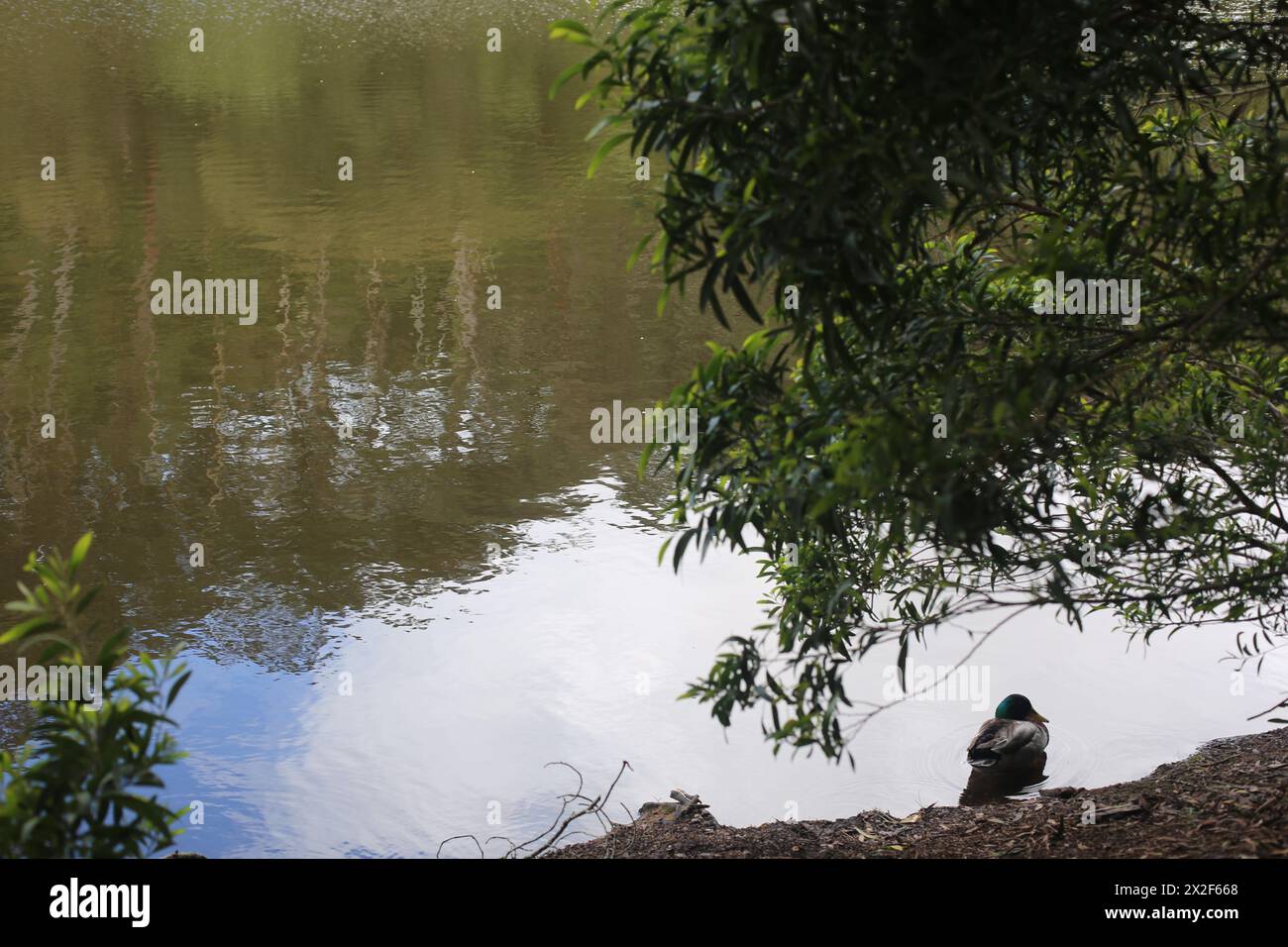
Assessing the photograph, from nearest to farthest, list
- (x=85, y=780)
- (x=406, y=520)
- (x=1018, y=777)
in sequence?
(x=85, y=780)
(x=1018, y=777)
(x=406, y=520)

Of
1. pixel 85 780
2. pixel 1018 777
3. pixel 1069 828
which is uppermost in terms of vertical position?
pixel 85 780

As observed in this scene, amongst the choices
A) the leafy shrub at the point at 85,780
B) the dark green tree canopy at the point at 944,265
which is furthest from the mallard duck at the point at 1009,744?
the leafy shrub at the point at 85,780

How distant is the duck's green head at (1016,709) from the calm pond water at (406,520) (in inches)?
7.7

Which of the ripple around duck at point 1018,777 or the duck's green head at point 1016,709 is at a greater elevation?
the duck's green head at point 1016,709

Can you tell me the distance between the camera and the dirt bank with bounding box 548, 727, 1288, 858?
12.6 feet

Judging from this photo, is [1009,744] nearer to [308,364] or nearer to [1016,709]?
[1016,709]

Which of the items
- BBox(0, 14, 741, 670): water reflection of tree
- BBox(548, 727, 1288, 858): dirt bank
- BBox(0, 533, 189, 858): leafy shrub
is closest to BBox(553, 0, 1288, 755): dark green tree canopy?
BBox(548, 727, 1288, 858): dirt bank

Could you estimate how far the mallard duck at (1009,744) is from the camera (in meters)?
5.34

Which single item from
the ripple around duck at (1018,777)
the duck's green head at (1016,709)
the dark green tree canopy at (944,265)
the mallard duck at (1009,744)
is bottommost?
the ripple around duck at (1018,777)

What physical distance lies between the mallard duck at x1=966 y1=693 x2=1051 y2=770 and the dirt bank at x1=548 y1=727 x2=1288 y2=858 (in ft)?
0.76

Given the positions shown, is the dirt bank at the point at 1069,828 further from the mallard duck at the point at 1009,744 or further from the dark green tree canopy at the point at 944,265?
the dark green tree canopy at the point at 944,265

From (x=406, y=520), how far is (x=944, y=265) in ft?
15.6

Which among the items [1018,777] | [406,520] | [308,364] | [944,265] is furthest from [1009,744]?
[308,364]

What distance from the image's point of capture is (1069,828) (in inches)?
168
